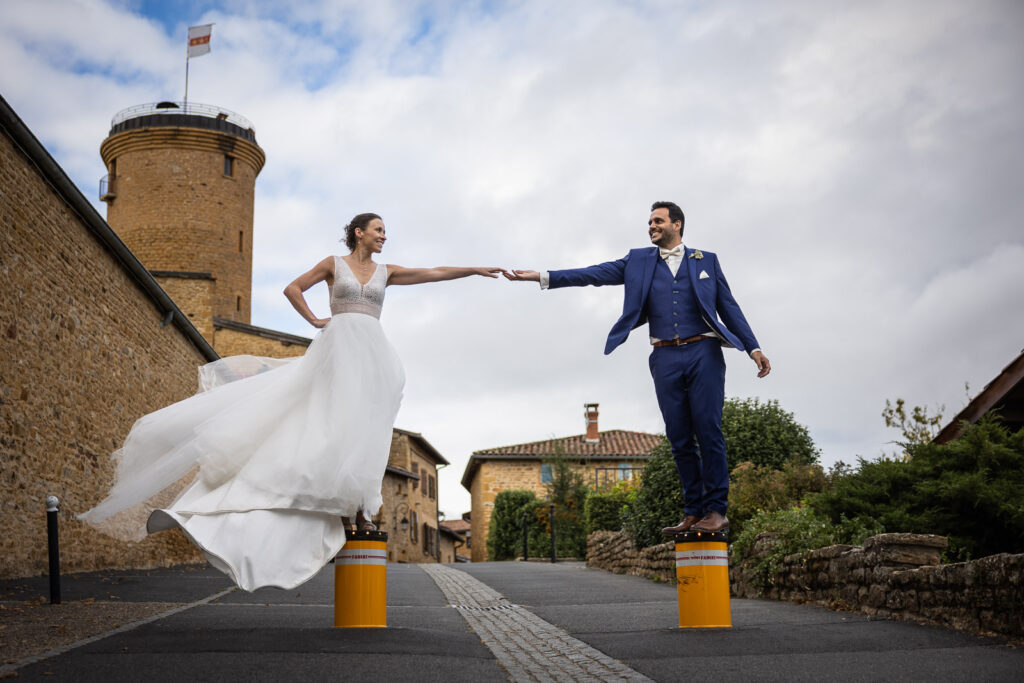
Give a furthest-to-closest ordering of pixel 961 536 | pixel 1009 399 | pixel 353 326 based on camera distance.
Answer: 1. pixel 1009 399
2. pixel 961 536
3. pixel 353 326

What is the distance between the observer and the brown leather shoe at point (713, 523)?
235 inches

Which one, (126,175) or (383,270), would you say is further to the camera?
(126,175)

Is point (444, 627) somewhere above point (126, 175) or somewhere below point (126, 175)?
below

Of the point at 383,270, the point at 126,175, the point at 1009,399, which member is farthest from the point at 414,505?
the point at 383,270

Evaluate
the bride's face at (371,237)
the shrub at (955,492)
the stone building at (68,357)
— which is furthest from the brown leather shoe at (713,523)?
the stone building at (68,357)

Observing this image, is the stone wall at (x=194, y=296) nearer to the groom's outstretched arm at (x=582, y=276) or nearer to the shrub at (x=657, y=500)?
the shrub at (x=657, y=500)

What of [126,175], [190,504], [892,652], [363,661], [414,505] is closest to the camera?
[363,661]

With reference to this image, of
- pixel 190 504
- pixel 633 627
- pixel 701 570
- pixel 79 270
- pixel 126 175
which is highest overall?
pixel 126 175

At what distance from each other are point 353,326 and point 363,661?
82.6 inches

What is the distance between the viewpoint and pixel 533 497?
125 ft

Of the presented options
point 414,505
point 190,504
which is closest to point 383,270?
point 190,504

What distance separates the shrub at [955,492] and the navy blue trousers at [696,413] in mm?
2113

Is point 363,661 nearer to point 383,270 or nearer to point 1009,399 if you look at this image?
point 383,270

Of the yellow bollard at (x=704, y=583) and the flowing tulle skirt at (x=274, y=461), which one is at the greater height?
the flowing tulle skirt at (x=274, y=461)
